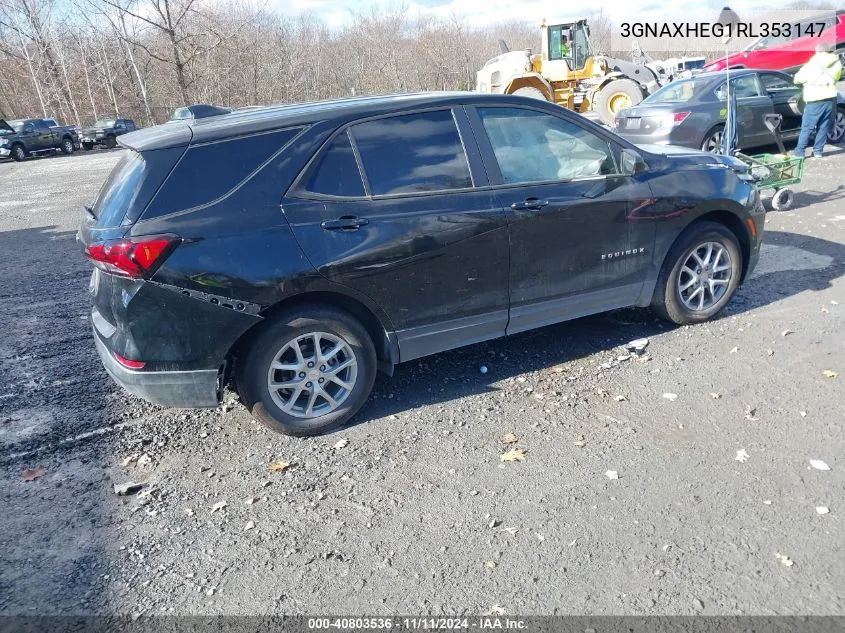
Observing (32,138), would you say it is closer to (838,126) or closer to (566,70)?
(566,70)

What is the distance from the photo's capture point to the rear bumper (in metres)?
3.70

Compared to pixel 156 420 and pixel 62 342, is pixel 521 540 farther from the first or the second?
pixel 62 342

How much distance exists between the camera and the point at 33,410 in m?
4.52

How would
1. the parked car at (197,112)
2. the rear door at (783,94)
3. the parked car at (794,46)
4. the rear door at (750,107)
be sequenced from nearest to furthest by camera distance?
1. the parked car at (197,112)
2. the rear door at (750,107)
3. the rear door at (783,94)
4. the parked car at (794,46)

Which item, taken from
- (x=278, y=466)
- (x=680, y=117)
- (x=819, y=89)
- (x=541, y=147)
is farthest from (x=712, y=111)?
(x=278, y=466)

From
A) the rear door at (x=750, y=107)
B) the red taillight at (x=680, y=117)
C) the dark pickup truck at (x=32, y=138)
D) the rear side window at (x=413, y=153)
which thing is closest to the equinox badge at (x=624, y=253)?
the rear side window at (x=413, y=153)

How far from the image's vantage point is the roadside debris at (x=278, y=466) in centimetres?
371

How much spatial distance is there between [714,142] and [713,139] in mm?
61

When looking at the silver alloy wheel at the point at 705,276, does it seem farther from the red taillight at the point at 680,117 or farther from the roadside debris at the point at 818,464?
the red taillight at the point at 680,117

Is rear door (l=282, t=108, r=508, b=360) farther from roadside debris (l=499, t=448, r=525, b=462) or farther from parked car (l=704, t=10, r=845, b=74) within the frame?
parked car (l=704, t=10, r=845, b=74)


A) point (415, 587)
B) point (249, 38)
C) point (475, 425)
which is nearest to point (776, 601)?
point (415, 587)

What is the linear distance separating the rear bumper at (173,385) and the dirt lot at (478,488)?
372mm

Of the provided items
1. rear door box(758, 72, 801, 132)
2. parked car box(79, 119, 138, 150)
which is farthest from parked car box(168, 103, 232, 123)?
parked car box(79, 119, 138, 150)

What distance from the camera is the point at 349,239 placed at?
3.84 metres
